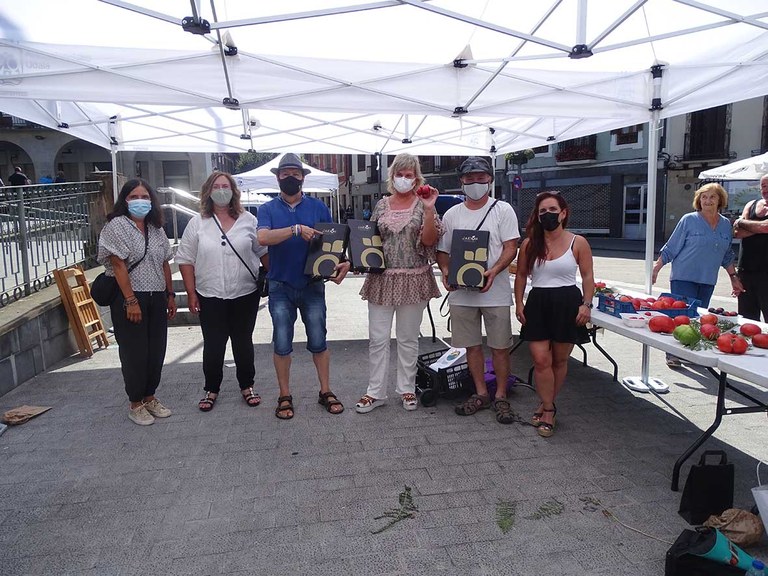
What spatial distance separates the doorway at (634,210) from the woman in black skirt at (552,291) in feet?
73.3

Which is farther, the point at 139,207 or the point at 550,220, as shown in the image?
the point at 139,207

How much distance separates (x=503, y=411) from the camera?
4.09 m

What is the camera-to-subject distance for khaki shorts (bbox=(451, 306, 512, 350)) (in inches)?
159

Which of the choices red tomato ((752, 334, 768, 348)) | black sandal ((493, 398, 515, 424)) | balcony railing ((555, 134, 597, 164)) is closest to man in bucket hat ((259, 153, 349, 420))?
black sandal ((493, 398, 515, 424))

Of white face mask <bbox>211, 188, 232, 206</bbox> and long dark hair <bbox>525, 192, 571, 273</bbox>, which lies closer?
long dark hair <bbox>525, 192, 571, 273</bbox>

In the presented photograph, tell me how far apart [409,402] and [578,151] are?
80.2ft

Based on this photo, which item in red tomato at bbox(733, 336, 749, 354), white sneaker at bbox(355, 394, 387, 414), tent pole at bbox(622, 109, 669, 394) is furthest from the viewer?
tent pole at bbox(622, 109, 669, 394)

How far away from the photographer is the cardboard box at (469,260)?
150 inches

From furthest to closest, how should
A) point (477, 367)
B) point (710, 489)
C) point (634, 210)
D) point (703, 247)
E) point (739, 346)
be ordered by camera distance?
1. point (634, 210)
2. point (703, 247)
3. point (477, 367)
4. point (739, 346)
5. point (710, 489)

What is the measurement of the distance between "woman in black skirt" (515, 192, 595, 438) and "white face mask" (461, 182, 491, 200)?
0.38 m

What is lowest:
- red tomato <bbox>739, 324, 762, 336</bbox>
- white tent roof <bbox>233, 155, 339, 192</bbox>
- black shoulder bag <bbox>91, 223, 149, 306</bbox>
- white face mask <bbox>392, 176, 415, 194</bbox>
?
red tomato <bbox>739, 324, 762, 336</bbox>

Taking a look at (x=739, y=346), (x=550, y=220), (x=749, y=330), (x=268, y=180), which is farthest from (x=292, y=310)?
(x=268, y=180)

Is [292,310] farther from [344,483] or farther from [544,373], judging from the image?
[544,373]

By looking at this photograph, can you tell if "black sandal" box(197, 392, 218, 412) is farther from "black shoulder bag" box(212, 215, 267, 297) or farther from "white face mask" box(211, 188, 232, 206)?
"white face mask" box(211, 188, 232, 206)
